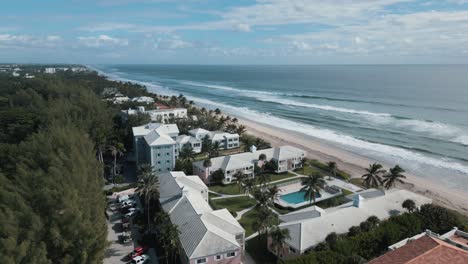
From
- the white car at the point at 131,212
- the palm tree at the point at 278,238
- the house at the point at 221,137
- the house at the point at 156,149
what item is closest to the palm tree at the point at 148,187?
the white car at the point at 131,212

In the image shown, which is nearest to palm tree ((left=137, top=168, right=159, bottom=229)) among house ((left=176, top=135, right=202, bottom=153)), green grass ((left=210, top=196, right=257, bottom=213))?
A: green grass ((left=210, top=196, right=257, bottom=213))

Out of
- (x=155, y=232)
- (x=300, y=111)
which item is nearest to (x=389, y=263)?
(x=155, y=232)

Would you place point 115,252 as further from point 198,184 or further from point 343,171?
point 343,171

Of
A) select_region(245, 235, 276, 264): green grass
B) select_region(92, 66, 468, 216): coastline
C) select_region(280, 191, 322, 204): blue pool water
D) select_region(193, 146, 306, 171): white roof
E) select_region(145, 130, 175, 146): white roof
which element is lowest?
select_region(245, 235, 276, 264): green grass

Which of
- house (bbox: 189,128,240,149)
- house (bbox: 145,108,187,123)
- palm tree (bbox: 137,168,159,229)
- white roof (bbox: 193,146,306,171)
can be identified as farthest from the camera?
house (bbox: 145,108,187,123)

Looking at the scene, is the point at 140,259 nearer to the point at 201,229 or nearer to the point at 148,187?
the point at 201,229

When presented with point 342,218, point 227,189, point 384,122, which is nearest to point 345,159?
point 227,189

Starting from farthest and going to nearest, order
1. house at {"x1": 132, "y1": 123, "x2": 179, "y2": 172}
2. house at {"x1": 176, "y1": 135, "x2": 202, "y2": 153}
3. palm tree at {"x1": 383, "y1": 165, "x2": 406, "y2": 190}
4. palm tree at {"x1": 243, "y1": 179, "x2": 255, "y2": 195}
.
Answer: house at {"x1": 176, "y1": 135, "x2": 202, "y2": 153}, house at {"x1": 132, "y1": 123, "x2": 179, "y2": 172}, palm tree at {"x1": 243, "y1": 179, "x2": 255, "y2": 195}, palm tree at {"x1": 383, "y1": 165, "x2": 406, "y2": 190}

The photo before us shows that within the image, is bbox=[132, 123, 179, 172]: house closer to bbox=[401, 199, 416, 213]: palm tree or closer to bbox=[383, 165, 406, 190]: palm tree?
bbox=[383, 165, 406, 190]: palm tree
